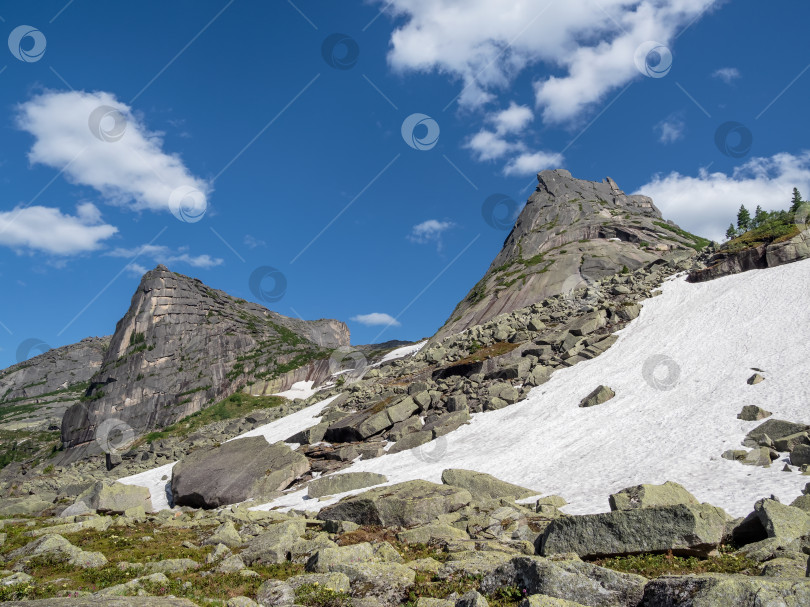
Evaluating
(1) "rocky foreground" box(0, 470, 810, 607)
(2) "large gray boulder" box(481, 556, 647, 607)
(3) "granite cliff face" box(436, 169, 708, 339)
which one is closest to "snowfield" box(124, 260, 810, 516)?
(1) "rocky foreground" box(0, 470, 810, 607)

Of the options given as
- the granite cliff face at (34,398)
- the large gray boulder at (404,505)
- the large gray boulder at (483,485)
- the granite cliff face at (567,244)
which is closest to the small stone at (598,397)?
the large gray boulder at (483,485)

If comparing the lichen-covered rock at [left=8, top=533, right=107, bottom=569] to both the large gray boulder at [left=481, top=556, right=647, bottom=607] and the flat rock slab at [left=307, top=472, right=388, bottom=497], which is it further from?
the flat rock slab at [left=307, top=472, right=388, bottom=497]

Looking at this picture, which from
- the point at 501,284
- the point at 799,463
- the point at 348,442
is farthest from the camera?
the point at 501,284

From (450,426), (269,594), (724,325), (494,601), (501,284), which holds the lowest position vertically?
(494,601)

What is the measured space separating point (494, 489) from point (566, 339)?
27287 mm

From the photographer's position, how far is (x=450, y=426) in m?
38.3

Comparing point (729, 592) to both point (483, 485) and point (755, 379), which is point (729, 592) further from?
point (755, 379)

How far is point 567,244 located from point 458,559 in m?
95.2

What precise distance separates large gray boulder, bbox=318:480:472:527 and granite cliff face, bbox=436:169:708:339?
187 ft

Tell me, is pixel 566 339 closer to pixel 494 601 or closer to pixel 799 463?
pixel 799 463

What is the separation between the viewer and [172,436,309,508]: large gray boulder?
115 feet

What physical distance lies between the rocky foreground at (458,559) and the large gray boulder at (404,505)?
6 centimetres

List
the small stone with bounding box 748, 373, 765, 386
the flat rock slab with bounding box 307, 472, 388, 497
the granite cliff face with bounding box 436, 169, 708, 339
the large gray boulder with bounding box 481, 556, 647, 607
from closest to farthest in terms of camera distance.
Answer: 1. the large gray boulder with bounding box 481, 556, 647, 607
2. the flat rock slab with bounding box 307, 472, 388, 497
3. the small stone with bounding box 748, 373, 765, 386
4. the granite cliff face with bounding box 436, 169, 708, 339

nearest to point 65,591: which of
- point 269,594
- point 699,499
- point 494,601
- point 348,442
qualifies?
point 269,594
